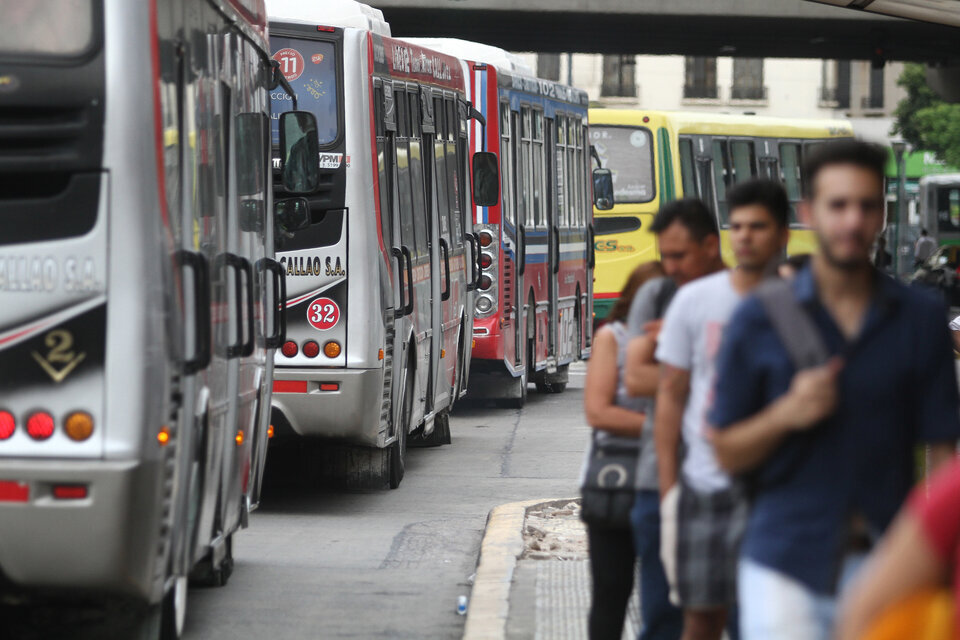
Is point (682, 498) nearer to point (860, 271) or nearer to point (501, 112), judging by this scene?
point (860, 271)

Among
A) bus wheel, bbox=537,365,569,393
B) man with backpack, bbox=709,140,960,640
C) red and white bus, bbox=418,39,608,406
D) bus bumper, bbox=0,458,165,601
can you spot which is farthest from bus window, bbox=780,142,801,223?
man with backpack, bbox=709,140,960,640

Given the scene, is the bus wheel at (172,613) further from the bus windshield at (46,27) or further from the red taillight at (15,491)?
the bus windshield at (46,27)

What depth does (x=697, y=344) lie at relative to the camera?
189 inches

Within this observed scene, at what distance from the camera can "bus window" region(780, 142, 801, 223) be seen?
29.5 metres

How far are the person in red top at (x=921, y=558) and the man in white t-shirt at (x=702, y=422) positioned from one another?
1.83 metres

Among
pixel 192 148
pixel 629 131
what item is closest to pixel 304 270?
pixel 192 148

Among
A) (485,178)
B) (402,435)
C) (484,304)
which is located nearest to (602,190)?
(484,304)

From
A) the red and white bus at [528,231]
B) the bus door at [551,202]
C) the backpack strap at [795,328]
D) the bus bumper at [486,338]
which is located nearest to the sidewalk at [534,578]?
the backpack strap at [795,328]

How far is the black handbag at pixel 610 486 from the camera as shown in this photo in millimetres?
5594

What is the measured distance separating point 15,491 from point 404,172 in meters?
6.91

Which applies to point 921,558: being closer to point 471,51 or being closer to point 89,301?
point 89,301

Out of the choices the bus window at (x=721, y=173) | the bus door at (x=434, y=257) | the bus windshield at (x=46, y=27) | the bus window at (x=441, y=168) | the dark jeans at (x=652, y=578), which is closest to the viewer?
the dark jeans at (x=652, y=578)

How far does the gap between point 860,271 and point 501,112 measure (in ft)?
47.3

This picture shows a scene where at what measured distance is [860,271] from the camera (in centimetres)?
378
